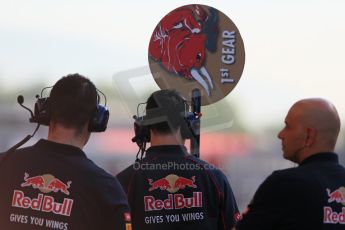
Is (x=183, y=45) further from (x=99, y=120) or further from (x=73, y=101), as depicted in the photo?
(x=73, y=101)

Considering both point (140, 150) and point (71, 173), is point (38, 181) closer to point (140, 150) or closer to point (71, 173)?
point (71, 173)

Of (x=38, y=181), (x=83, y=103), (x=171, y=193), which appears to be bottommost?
(x=171, y=193)

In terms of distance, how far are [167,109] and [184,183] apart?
354 mm

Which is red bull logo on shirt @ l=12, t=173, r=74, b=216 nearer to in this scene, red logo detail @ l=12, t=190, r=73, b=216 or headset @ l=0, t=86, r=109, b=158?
red logo detail @ l=12, t=190, r=73, b=216

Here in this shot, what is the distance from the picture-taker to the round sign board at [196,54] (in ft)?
13.0

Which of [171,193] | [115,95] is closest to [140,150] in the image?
[171,193]

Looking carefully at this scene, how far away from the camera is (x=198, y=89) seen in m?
3.91

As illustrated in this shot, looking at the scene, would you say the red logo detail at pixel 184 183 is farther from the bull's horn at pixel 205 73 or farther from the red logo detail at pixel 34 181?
the bull's horn at pixel 205 73

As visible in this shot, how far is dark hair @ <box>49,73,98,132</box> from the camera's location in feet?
7.70

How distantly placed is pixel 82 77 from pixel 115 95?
1526mm

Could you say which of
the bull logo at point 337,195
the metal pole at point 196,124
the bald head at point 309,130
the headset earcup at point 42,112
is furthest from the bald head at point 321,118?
the metal pole at point 196,124

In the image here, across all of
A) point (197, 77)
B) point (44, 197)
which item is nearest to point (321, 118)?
point (44, 197)

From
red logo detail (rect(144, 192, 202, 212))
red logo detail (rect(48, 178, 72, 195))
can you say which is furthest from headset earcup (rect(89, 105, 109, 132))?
red logo detail (rect(144, 192, 202, 212))

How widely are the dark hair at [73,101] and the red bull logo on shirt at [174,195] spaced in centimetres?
75
